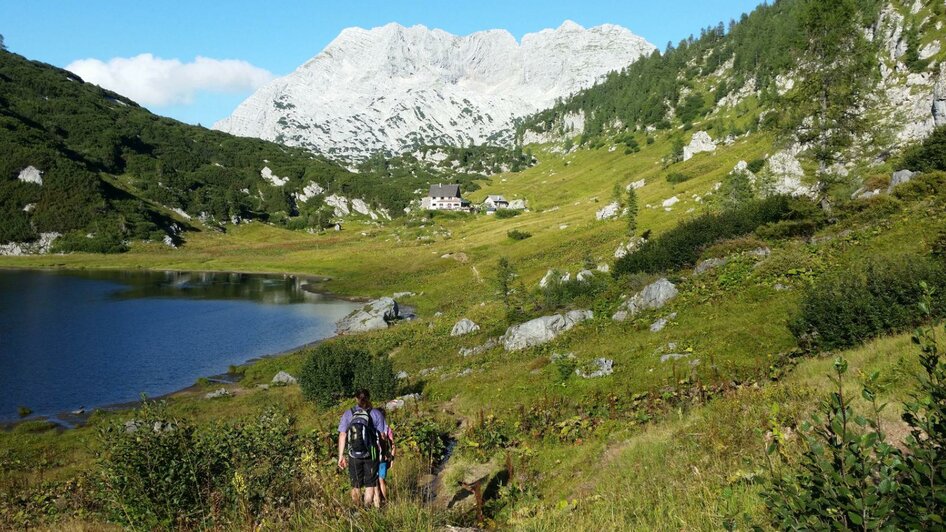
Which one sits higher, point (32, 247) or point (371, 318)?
point (32, 247)

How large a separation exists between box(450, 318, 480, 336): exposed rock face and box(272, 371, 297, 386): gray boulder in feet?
49.3

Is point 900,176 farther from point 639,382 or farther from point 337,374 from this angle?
point 337,374

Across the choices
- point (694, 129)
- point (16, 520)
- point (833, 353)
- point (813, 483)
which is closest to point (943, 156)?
point (833, 353)

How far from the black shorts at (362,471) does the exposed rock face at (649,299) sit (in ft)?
76.8

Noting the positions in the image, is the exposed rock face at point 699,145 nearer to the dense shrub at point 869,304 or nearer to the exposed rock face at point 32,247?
the dense shrub at point 869,304

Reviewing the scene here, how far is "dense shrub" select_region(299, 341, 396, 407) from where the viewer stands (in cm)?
3153

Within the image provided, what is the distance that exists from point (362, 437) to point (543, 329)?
24.5m

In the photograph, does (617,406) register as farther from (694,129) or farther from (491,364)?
(694,129)

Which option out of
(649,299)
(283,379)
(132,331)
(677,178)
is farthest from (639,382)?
(677,178)

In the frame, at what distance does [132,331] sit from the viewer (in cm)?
6375

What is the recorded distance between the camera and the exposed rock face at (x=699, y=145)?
450 feet

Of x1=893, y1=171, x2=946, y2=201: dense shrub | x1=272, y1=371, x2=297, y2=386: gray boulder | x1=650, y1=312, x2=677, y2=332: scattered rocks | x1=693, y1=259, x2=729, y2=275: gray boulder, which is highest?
x1=893, y1=171, x2=946, y2=201: dense shrub

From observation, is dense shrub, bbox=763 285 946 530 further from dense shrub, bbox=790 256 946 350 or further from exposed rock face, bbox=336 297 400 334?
exposed rock face, bbox=336 297 400 334

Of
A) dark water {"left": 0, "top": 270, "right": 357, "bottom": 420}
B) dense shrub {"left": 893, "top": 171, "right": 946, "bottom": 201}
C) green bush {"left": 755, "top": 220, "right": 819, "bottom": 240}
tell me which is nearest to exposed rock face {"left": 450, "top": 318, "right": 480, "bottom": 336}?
dark water {"left": 0, "top": 270, "right": 357, "bottom": 420}
